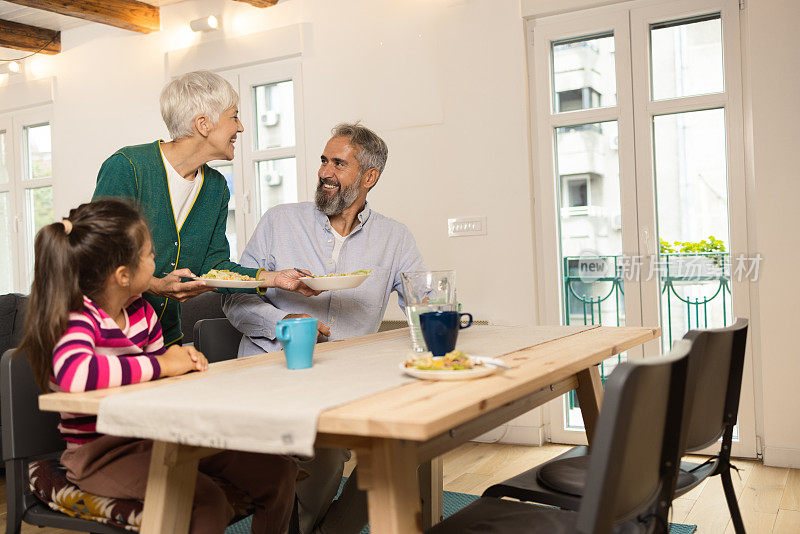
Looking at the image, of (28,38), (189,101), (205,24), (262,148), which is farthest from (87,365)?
(28,38)

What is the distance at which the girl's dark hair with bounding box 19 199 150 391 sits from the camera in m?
1.32

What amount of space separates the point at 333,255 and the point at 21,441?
1146mm

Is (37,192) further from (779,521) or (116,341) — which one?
(779,521)

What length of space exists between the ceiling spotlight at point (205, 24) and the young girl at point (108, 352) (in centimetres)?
340

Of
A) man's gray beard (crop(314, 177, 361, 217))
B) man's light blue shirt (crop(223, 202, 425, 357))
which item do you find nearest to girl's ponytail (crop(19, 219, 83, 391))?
man's light blue shirt (crop(223, 202, 425, 357))

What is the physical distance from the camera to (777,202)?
10.5 feet

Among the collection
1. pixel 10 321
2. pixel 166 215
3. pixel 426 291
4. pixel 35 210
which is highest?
pixel 35 210

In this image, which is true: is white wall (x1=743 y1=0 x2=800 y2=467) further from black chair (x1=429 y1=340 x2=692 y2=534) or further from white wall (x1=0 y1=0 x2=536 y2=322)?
black chair (x1=429 y1=340 x2=692 y2=534)

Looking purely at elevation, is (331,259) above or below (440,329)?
above

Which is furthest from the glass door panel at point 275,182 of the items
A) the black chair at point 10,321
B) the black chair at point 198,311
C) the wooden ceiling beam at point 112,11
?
the black chair at point 10,321

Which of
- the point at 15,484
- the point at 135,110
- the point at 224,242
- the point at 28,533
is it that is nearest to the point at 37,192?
the point at 135,110

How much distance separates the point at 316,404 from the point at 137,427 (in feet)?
0.90

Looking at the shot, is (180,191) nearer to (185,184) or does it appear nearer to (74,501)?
(185,184)

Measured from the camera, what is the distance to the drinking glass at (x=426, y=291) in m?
1.57
